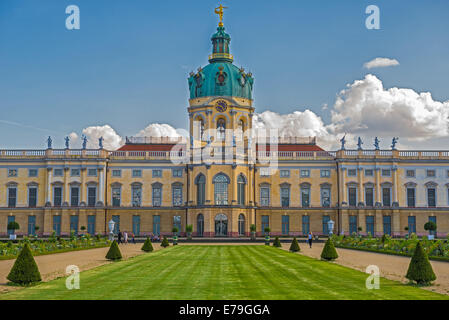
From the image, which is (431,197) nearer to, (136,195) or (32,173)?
(136,195)

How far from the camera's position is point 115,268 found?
25906 millimetres

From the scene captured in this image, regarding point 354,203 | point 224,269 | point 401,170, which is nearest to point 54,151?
point 354,203

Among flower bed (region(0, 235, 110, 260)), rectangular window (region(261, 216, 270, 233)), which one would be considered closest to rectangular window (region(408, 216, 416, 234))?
rectangular window (region(261, 216, 270, 233))

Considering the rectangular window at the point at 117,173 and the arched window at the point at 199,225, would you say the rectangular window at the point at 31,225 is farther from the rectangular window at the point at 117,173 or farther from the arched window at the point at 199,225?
the arched window at the point at 199,225

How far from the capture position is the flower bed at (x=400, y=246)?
106 ft

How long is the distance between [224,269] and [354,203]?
49.4 meters

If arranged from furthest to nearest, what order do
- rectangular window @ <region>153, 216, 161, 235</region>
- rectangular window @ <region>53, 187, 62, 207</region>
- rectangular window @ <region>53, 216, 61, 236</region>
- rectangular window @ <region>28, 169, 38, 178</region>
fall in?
rectangular window @ <region>153, 216, 161, 235</region>, rectangular window @ <region>28, 169, 38, 178</region>, rectangular window @ <region>53, 187, 62, 207</region>, rectangular window @ <region>53, 216, 61, 236</region>

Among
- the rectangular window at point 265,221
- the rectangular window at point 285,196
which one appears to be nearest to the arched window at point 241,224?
the rectangular window at point 265,221

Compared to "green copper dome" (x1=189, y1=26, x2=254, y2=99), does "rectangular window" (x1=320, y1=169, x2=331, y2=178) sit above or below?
below

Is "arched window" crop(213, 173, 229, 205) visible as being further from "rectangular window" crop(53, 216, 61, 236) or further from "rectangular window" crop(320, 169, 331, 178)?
"rectangular window" crop(53, 216, 61, 236)

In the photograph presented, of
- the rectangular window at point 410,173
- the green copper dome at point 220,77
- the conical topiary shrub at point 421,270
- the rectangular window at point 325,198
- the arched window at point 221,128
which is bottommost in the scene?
the conical topiary shrub at point 421,270

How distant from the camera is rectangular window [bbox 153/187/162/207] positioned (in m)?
72.0

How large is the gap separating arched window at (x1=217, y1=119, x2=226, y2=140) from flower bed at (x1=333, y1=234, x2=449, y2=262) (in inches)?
1093

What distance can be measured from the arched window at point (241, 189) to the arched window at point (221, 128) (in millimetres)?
8380
